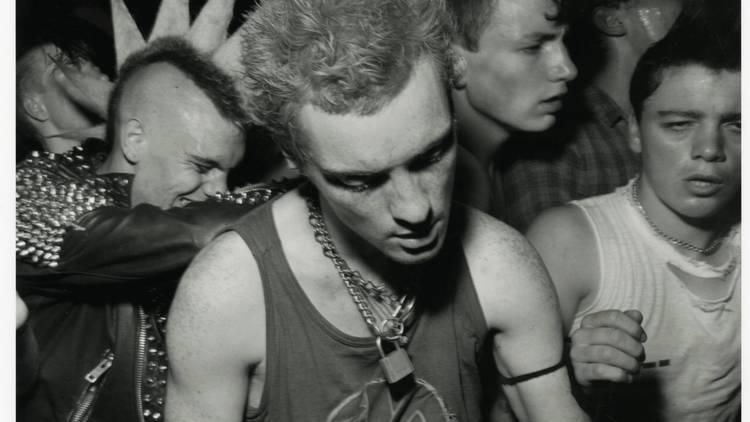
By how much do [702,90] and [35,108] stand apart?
1.02 meters

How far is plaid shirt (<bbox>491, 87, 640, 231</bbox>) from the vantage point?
51.4 inches

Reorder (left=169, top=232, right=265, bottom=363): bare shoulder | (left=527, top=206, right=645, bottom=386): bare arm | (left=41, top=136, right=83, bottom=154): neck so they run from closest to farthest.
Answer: (left=169, top=232, right=265, bottom=363): bare shoulder, (left=527, top=206, right=645, bottom=386): bare arm, (left=41, top=136, right=83, bottom=154): neck

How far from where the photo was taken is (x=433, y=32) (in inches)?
36.9

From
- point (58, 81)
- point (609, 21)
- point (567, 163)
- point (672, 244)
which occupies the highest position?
point (609, 21)

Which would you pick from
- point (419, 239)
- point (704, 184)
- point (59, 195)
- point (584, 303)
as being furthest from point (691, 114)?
point (59, 195)

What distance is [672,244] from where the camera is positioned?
130 cm

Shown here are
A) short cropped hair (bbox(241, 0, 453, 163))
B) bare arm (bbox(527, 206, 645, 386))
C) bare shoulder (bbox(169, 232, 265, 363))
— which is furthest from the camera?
bare arm (bbox(527, 206, 645, 386))

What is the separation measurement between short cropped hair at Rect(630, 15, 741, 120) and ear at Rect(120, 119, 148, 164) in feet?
2.52

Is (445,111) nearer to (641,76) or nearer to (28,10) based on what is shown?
(641,76)

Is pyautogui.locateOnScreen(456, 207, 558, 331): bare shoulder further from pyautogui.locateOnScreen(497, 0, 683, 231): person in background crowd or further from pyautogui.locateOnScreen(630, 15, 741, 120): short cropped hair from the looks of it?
pyautogui.locateOnScreen(630, 15, 741, 120): short cropped hair

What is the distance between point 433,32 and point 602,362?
55 centimetres

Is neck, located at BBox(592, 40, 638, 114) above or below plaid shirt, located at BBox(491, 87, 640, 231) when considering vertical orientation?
above

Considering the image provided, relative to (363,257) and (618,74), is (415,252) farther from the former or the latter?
(618,74)

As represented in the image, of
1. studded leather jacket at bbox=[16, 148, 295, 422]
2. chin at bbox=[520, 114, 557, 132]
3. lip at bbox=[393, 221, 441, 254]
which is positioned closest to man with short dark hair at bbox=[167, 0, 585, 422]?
lip at bbox=[393, 221, 441, 254]
